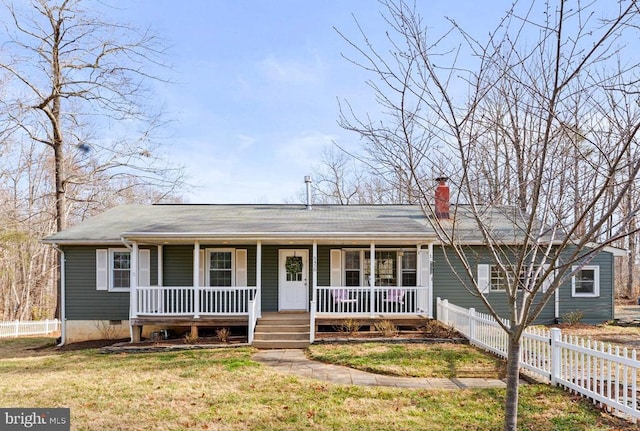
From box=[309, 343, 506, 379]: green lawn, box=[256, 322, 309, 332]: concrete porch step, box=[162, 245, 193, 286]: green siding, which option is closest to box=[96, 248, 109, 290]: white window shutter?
box=[162, 245, 193, 286]: green siding

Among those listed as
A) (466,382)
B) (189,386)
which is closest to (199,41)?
(189,386)

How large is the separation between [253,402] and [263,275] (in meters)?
7.33

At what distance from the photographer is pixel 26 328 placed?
57.2ft

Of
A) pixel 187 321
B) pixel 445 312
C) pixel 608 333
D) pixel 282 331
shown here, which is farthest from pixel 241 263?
pixel 608 333

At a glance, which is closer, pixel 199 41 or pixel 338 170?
pixel 199 41

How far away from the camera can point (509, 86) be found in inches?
151

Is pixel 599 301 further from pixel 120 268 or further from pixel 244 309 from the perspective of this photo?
pixel 120 268

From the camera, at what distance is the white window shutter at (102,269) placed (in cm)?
1313

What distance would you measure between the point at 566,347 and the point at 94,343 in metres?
12.1

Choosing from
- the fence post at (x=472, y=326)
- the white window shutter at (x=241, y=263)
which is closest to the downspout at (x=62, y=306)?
the white window shutter at (x=241, y=263)

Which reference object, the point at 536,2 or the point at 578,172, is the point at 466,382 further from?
the point at 536,2

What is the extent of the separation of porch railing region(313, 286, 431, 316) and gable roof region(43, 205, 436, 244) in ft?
4.72

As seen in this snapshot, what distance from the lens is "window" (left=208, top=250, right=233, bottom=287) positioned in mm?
13297

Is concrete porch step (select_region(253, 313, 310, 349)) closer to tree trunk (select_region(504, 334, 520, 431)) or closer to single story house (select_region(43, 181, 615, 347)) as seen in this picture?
single story house (select_region(43, 181, 615, 347))
